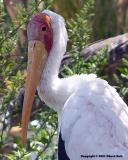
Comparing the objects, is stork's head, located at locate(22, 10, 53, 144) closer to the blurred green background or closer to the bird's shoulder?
the blurred green background

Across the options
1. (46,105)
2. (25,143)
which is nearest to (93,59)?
(46,105)

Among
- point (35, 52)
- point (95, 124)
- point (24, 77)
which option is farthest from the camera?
point (24, 77)

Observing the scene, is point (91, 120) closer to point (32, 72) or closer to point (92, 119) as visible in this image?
point (92, 119)

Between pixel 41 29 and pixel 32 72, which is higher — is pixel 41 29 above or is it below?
above

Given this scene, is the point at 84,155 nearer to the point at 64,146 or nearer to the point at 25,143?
the point at 64,146

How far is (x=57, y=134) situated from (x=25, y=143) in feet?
0.84

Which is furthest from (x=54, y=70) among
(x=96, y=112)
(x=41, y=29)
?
(x=96, y=112)

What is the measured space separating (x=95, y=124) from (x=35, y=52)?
77 centimetres

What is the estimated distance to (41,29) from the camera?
6086mm

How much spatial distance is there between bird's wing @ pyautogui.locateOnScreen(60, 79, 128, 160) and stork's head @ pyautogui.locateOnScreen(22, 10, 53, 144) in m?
0.39

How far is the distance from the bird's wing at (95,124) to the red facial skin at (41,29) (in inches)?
21.6

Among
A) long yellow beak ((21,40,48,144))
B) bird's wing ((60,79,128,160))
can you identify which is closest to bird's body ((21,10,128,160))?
bird's wing ((60,79,128,160))

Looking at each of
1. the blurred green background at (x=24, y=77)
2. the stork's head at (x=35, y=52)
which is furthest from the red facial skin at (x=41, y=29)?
the blurred green background at (x=24, y=77)

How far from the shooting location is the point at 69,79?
19.5ft
